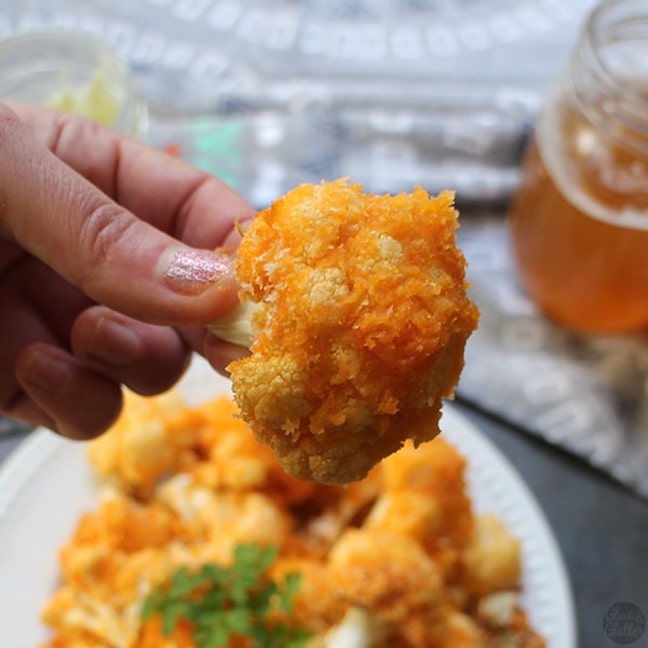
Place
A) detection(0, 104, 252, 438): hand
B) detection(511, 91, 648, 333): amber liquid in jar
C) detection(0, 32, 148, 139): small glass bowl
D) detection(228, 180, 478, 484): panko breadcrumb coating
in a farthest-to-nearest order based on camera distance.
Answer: detection(0, 32, 148, 139): small glass bowl < detection(511, 91, 648, 333): amber liquid in jar < detection(0, 104, 252, 438): hand < detection(228, 180, 478, 484): panko breadcrumb coating

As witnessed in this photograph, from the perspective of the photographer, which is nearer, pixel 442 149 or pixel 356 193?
pixel 356 193

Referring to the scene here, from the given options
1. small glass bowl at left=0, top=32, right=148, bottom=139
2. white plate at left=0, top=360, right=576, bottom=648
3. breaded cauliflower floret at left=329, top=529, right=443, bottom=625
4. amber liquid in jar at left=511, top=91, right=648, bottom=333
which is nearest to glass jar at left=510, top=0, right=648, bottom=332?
amber liquid in jar at left=511, top=91, right=648, bottom=333

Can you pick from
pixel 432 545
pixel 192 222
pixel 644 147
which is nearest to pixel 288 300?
pixel 192 222

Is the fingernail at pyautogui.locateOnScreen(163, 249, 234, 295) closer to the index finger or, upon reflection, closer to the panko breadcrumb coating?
the panko breadcrumb coating

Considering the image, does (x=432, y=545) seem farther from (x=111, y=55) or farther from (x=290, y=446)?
(x=111, y=55)

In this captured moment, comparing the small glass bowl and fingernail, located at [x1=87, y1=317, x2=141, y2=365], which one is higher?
the small glass bowl

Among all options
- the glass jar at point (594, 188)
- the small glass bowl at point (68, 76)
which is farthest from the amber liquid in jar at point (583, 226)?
the small glass bowl at point (68, 76)
